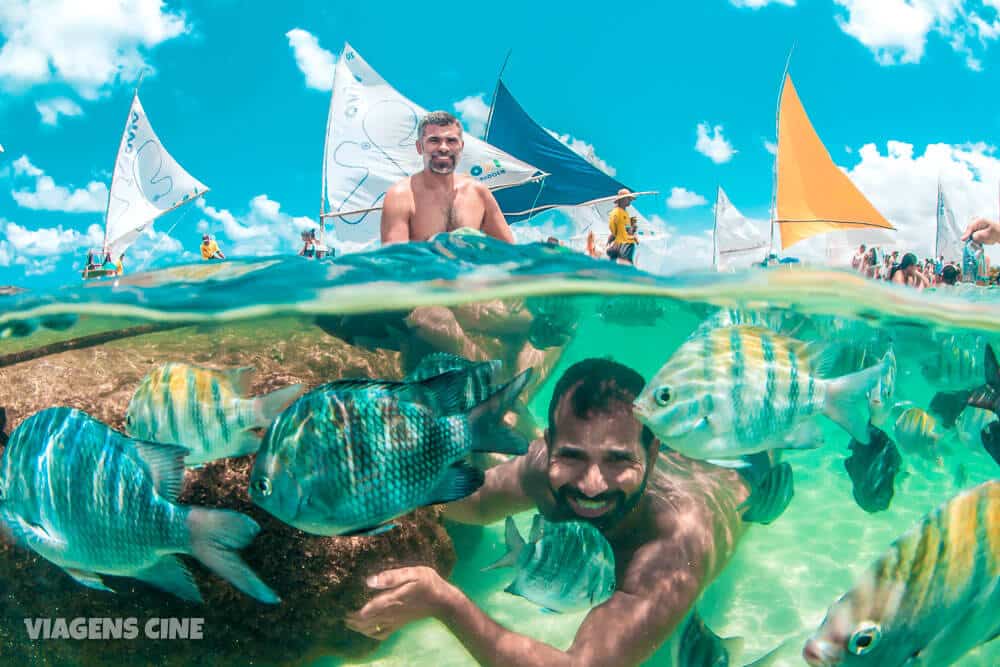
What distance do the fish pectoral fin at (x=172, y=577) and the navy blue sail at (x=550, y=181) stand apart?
1256 inches

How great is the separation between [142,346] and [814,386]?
6031 millimetres

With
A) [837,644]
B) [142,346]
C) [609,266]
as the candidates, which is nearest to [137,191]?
[142,346]

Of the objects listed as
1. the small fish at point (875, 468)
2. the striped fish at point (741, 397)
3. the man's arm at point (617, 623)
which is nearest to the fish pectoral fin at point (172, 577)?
the man's arm at point (617, 623)

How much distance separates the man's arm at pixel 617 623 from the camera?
4.06 m

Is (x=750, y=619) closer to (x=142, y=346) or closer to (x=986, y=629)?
(x=986, y=629)

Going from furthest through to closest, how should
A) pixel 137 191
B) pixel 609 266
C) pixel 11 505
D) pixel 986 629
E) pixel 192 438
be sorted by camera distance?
pixel 137 191 → pixel 609 266 → pixel 192 438 → pixel 11 505 → pixel 986 629

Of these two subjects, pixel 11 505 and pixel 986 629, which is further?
pixel 11 505

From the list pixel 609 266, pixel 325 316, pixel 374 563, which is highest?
pixel 609 266

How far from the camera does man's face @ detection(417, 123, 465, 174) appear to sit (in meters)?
5.68

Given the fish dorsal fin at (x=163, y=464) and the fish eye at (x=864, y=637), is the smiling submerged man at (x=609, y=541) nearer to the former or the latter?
the fish dorsal fin at (x=163, y=464)

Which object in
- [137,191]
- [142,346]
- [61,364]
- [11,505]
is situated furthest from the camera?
[137,191]

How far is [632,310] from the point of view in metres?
6.78

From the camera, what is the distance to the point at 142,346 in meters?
5.92

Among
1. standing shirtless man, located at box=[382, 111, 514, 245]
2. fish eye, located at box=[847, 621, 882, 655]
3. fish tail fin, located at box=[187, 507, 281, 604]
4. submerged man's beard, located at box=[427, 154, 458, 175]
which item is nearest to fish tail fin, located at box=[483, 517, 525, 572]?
fish tail fin, located at box=[187, 507, 281, 604]
